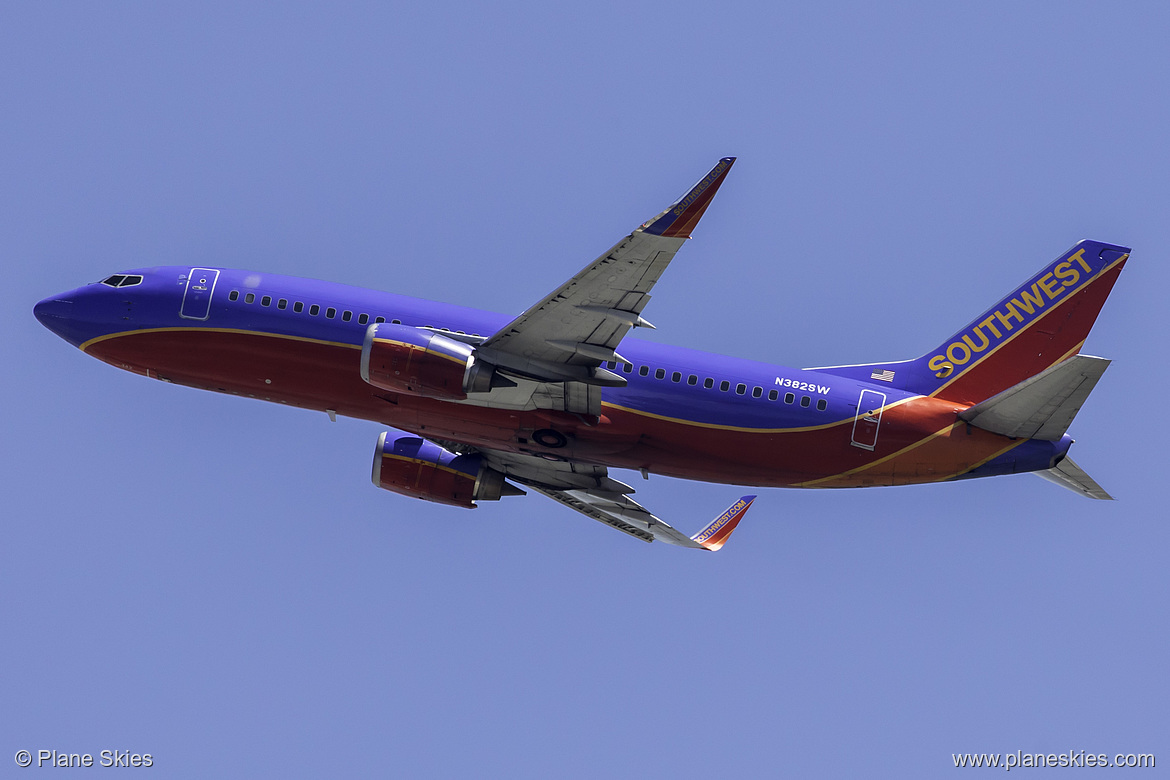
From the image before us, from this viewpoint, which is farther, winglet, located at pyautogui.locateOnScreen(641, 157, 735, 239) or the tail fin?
the tail fin

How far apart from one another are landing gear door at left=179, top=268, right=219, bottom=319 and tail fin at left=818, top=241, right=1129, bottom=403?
18.9 meters

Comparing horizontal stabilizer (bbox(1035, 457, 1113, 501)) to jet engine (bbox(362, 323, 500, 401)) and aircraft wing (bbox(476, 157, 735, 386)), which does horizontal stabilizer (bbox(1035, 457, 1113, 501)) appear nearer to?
aircraft wing (bbox(476, 157, 735, 386))

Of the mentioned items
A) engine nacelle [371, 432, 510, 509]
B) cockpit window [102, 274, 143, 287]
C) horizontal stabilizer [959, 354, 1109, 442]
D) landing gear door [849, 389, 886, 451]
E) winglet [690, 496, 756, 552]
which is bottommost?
winglet [690, 496, 756, 552]

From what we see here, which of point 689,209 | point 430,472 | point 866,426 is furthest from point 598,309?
point 430,472

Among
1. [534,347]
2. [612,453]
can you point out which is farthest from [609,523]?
[534,347]

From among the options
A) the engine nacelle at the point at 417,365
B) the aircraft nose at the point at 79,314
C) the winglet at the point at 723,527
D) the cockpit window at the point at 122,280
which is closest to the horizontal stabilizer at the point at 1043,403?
the winglet at the point at 723,527

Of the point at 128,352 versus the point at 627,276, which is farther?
the point at 128,352

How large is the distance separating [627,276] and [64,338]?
19.5m

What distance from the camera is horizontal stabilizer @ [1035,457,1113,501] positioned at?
125 feet

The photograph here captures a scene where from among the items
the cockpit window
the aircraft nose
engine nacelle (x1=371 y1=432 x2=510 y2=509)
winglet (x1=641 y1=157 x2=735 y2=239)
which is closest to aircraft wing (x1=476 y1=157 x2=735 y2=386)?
winglet (x1=641 y1=157 x2=735 y2=239)

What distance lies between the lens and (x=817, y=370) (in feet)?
131

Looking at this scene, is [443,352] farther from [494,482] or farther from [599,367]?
[494,482]

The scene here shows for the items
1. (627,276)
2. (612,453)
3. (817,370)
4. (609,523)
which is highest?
(627,276)

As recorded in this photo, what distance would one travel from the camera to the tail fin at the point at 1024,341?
1558 inches
